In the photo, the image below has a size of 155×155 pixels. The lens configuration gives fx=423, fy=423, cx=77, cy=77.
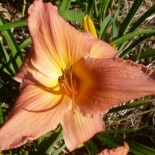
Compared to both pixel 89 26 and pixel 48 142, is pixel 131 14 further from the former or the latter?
pixel 48 142

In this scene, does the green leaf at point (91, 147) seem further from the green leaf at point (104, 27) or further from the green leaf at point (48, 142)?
the green leaf at point (104, 27)

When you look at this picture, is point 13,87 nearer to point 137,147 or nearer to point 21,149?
point 21,149

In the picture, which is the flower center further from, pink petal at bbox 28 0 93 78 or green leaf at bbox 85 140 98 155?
green leaf at bbox 85 140 98 155

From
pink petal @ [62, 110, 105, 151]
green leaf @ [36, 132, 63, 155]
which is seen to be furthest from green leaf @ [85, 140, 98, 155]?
pink petal @ [62, 110, 105, 151]

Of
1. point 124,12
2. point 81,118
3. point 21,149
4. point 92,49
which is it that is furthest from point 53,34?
point 124,12

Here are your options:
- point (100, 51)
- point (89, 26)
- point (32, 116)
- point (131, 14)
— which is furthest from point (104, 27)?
point (32, 116)
